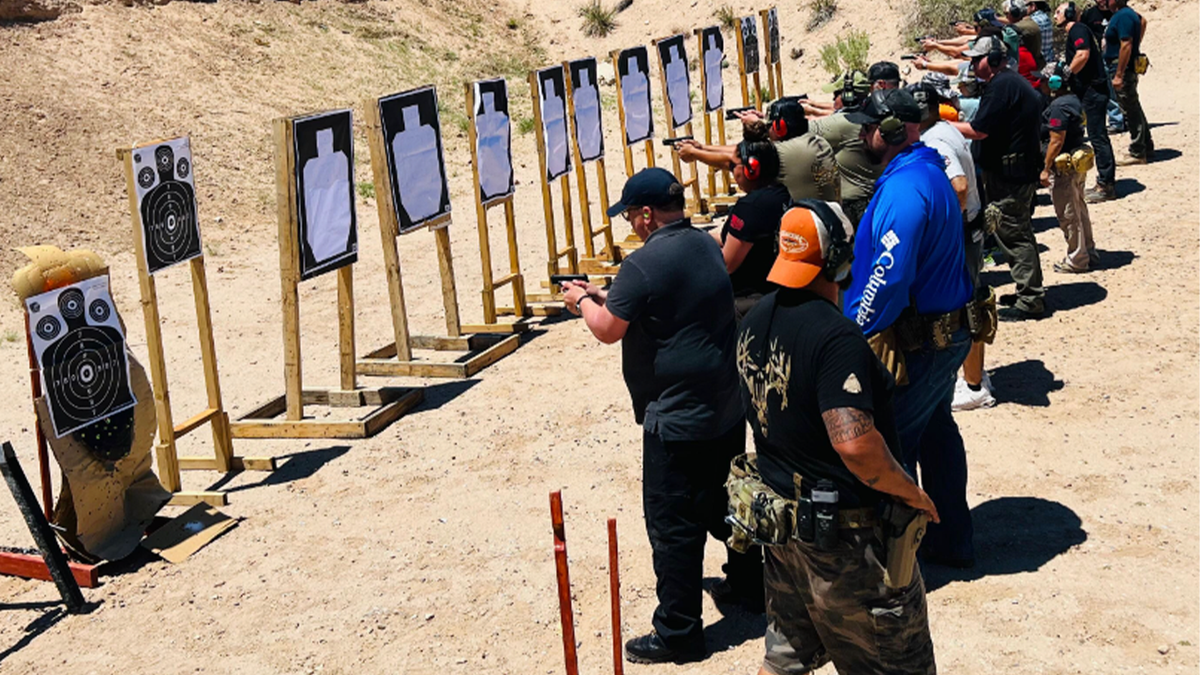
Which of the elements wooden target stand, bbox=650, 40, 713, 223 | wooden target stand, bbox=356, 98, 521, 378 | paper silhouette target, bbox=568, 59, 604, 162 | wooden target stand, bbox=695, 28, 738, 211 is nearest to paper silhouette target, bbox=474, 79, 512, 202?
wooden target stand, bbox=356, 98, 521, 378

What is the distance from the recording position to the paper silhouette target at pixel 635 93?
40.0 ft

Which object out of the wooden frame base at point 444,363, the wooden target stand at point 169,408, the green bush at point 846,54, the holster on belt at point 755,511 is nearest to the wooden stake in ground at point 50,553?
the wooden target stand at point 169,408

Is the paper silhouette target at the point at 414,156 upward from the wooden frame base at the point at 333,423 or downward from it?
upward

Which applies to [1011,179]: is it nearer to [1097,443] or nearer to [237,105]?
[1097,443]

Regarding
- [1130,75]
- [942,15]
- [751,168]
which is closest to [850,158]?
[751,168]

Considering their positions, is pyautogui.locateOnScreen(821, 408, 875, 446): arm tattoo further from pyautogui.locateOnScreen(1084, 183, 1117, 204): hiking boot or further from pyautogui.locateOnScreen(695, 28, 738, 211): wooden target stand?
pyautogui.locateOnScreen(695, 28, 738, 211): wooden target stand

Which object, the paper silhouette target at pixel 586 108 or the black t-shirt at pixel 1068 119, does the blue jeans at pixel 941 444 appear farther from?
the paper silhouette target at pixel 586 108

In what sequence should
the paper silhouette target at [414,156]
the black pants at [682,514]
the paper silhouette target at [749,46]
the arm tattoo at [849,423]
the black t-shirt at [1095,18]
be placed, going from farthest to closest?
the paper silhouette target at [749,46], the black t-shirt at [1095,18], the paper silhouette target at [414,156], the black pants at [682,514], the arm tattoo at [849,423]

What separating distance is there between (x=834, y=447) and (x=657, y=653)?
68.4 inches

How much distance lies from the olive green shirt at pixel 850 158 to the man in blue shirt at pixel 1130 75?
6605 millimetres

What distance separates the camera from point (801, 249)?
11.9 feet

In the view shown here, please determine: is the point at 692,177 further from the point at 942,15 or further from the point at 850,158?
the point at 942,15

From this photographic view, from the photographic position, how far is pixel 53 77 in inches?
692

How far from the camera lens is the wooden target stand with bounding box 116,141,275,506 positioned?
23.4 ft
